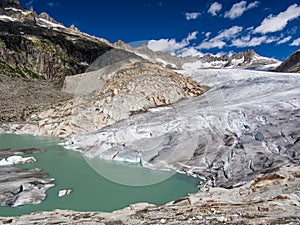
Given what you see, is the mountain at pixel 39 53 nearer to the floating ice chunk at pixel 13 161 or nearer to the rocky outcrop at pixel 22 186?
the floating ice chunk at pixel 13 161

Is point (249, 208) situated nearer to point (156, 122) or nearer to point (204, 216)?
point (204, 216)

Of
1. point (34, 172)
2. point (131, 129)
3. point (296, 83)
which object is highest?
point (296, 83)

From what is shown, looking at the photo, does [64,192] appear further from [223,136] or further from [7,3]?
[7,3]

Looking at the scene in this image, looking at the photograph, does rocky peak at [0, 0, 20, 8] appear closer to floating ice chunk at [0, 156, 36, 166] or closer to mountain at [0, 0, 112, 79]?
mountain at [0, 0, 112, 79]

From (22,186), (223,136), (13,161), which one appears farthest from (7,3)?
(22,186)

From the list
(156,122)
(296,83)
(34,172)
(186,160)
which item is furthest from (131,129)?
(296,83)

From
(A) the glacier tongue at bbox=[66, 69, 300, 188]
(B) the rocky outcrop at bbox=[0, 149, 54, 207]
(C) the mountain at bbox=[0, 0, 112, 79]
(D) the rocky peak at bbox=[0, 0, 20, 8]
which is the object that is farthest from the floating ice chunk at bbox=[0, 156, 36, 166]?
(D) the rocky peak at bbox=[0, 0, 20, 8]
